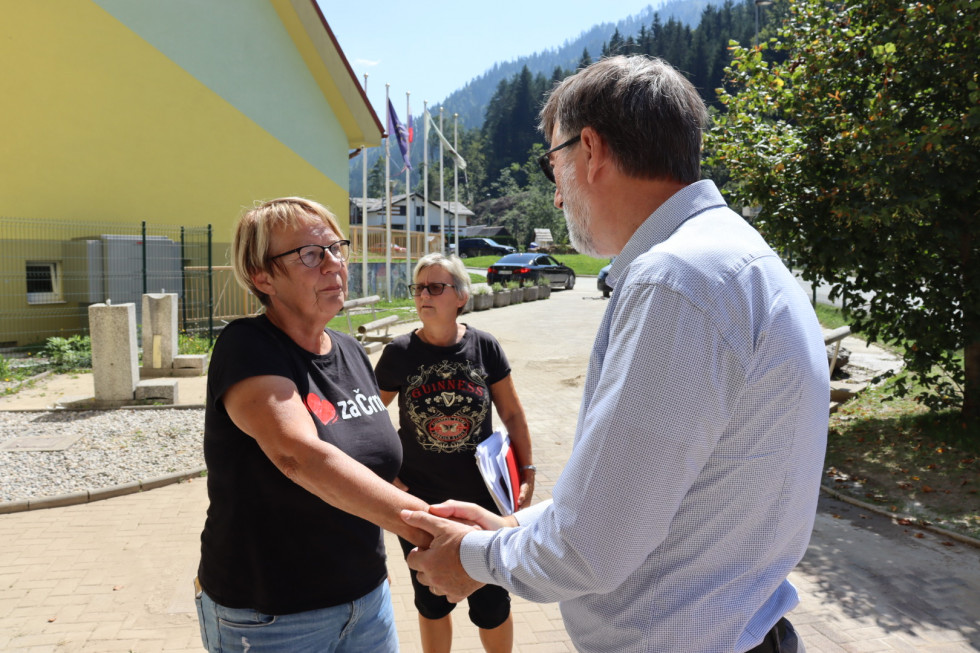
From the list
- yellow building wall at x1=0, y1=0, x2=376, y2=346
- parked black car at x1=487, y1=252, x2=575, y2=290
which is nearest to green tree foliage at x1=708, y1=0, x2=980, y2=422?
yellow building wall at x1=0, y1=0, x2=376, y2=346

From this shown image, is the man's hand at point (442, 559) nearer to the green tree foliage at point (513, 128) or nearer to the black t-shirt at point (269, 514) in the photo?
the black t-shirt at point (269, 514)

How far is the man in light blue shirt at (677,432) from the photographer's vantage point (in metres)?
1.29

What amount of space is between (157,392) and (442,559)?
28.4ft

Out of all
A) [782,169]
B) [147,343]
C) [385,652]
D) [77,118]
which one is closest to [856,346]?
[782,169]

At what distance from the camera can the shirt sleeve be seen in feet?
4.18

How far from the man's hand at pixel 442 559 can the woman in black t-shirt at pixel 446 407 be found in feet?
4.59

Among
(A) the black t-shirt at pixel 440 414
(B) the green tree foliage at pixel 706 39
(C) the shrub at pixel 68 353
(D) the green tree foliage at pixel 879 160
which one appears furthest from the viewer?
(B) the green tree foliage at pixel 706 39

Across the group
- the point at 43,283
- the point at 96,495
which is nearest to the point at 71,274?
the point at 43,283

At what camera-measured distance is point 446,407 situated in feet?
11.4

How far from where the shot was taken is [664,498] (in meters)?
1.30

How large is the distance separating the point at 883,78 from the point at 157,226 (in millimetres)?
14819

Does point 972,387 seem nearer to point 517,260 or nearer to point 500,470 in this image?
point 500,470

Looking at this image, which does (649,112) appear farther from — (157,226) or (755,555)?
(157,226)

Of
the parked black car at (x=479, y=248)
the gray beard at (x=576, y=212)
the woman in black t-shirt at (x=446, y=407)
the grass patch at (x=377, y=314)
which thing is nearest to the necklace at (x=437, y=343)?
the woman in black t-shirt at (x=446, y=407)
